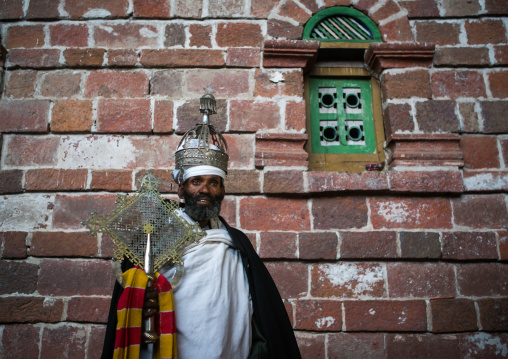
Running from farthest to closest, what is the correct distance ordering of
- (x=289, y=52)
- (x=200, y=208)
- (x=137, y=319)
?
(x=289, y=52) → (x=200, y=208) → (x=137, y=319)

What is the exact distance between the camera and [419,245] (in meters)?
3.29

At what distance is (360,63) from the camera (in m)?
3.98

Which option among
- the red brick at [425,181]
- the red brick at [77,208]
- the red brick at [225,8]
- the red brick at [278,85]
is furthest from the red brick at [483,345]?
the red brick at [225,8]

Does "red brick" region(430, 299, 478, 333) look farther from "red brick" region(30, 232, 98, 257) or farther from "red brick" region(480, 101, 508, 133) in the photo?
"red brick" region(30, 232, 98, 257)

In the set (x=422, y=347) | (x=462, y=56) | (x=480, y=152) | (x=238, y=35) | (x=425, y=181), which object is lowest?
(x=422, y=347)

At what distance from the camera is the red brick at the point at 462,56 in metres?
3.75

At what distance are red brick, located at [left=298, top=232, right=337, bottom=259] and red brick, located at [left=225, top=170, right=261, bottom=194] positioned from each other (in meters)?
0.52

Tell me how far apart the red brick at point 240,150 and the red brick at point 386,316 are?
4.37ft

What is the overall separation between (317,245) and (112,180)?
5.54 feet

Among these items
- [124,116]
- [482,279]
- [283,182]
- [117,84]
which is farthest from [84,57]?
[482,279]

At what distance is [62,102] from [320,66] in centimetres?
227

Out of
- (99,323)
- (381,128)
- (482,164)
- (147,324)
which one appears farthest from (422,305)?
(99,323)

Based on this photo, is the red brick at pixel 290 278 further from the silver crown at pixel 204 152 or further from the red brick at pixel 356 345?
the silver crown at pixel 204 152

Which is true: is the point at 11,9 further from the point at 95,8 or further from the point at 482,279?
the point at 482,279
